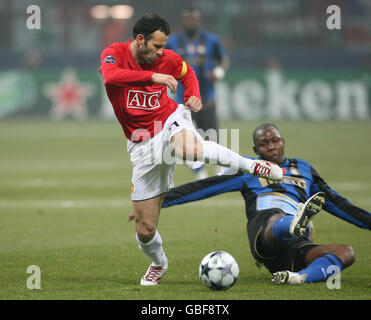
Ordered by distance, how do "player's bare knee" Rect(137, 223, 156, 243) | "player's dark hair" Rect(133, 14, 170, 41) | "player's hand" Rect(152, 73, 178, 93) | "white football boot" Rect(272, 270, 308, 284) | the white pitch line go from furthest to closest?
the white pitch line → "player's bare knee" Rect(137, 223, 156, 243) → "player's dark hair" Rect(133, 14, 170, 41) → "white football boot" Rect(272, 270, 308, 284) → "player's hand" Rect(152, 73, 178, 93)

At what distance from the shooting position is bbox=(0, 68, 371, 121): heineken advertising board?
24156mm

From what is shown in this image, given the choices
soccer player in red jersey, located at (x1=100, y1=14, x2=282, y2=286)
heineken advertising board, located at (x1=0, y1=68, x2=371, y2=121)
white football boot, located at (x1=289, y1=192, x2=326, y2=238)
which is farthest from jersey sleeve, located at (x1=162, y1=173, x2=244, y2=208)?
heineken advertising board, located at (x1=0, y1=68, x2=371, y2=121)

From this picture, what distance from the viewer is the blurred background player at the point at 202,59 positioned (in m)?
11.3

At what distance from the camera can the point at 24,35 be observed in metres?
32.5

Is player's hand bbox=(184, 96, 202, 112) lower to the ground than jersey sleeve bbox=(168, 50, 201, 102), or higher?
lower

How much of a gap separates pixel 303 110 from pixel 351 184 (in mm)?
13305

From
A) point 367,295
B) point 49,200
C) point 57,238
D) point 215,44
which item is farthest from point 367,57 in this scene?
point 367,295

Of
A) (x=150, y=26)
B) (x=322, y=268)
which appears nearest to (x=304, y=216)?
(x=322, y=268)

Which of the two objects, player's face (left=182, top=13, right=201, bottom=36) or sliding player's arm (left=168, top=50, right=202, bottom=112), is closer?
sliding player's arm (left=168, top=50, right=202, bottom=112)

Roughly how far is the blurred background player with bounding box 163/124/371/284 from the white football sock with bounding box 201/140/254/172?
47cm

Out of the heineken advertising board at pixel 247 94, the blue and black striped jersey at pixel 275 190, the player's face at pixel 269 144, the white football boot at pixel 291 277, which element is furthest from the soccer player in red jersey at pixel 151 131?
the heineken advertising board at pixel 247 94

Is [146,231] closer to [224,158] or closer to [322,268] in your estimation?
[224,158]

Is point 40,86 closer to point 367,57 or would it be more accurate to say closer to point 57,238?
point 367,57

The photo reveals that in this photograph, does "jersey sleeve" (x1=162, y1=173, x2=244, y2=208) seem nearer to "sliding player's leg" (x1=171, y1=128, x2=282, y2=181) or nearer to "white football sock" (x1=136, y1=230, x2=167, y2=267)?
"white football sock" (x1=136, y1=230, x2=167, y2=267)
